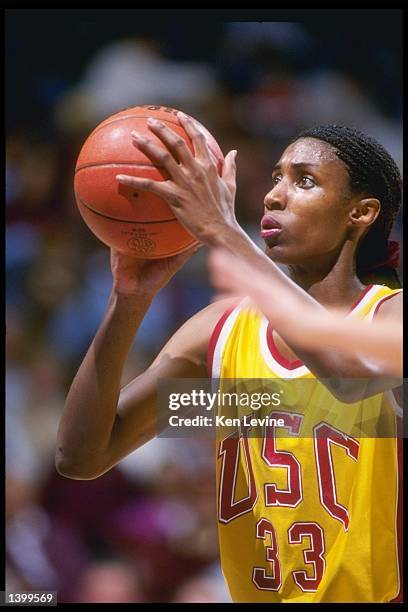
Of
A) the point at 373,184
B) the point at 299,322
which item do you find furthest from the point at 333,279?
the point at 299,322

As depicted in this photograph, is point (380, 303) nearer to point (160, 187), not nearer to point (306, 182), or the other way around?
point (306, 182)

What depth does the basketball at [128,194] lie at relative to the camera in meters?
2.33

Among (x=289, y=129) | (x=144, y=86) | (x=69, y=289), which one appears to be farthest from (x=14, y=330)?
(x=289, y=129)

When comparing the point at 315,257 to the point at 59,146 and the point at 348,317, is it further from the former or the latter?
the point at 59,146

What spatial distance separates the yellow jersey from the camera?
253 cm

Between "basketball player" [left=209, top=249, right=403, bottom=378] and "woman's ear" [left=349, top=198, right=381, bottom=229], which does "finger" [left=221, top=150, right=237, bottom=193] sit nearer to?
"basketball player" [left=209, top=249, right=403, bottom=378]

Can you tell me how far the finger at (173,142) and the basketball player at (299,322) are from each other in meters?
0.25

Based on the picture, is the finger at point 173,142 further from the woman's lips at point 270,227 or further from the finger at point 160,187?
the woman's lips at point 270,227

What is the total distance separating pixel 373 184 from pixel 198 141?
79 centimetres

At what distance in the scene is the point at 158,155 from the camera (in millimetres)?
2223

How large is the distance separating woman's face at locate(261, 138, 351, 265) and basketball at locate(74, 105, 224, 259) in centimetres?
38

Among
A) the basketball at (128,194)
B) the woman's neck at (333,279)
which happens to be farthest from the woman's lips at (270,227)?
the basketball at (128,194)

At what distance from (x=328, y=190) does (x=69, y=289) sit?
4.72ft

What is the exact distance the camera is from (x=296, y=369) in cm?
274
